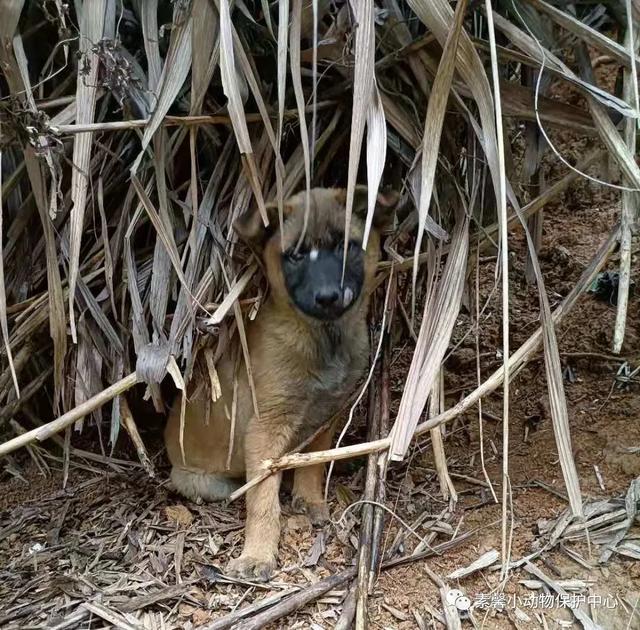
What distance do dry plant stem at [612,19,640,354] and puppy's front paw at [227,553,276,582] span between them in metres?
1.54

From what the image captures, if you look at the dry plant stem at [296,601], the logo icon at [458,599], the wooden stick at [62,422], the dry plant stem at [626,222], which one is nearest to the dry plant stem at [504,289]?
the logo icon at [458,599]

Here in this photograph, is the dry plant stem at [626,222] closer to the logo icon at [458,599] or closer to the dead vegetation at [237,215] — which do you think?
the dead vegetation at [237,215]

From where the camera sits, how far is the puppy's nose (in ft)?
9.30

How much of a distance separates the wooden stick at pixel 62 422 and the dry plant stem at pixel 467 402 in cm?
61

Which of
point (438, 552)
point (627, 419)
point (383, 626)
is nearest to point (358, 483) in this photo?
point (438, 552)

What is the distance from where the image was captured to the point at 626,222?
7.96 feet

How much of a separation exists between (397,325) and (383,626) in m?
1.75

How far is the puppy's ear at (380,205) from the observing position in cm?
301

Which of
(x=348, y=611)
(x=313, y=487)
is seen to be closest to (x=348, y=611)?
(x=348, y=611)

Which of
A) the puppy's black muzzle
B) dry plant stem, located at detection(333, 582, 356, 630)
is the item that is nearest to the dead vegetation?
dry plant stem, located at detection(333, 582, 356, 630)

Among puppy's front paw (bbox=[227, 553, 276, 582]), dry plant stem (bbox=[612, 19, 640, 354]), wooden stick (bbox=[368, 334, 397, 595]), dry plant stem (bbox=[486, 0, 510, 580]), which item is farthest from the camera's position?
puppy's front paw (bbox=[227, 553, 276, 582])

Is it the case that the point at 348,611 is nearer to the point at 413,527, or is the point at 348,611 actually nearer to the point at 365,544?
the point at 365,544

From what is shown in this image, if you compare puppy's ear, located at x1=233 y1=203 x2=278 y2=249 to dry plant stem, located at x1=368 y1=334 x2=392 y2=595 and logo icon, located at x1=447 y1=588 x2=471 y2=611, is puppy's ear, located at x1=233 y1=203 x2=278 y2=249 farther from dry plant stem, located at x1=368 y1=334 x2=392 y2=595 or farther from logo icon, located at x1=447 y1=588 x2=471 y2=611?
logo icon, located at x1=447 y1=588 x2=471 y2=611

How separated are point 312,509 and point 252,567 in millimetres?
570
